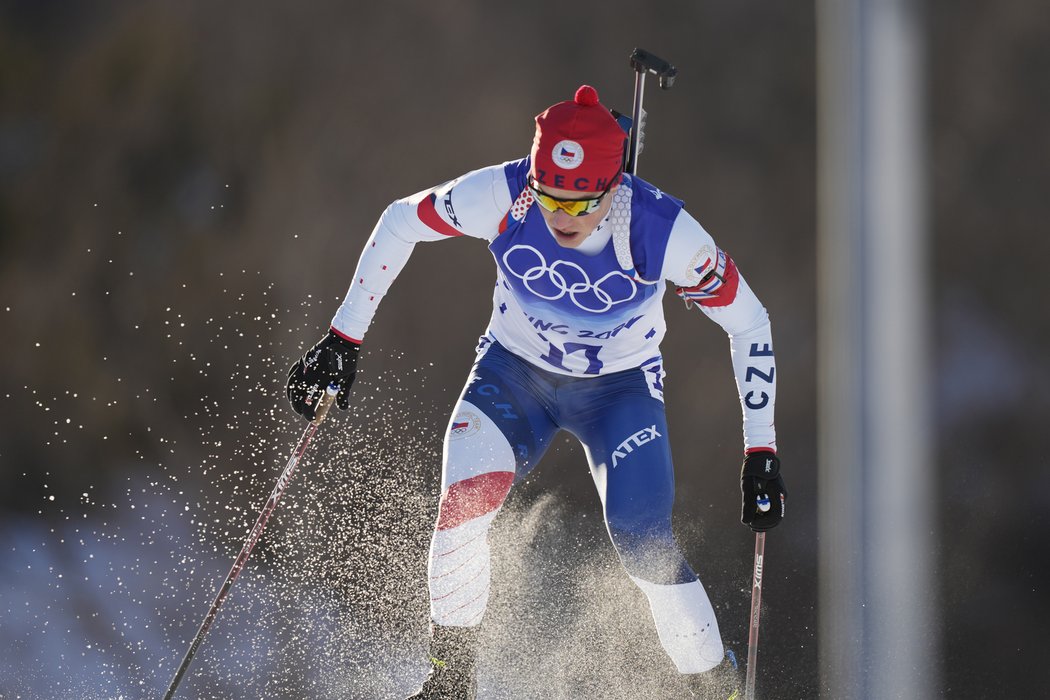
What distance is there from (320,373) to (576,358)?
2.66ft

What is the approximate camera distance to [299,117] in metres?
6.17

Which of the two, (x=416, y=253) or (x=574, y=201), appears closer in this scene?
(x=574, y=201)

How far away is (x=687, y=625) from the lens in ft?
11.5

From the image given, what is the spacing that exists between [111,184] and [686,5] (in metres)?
3.11

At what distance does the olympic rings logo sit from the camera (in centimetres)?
346

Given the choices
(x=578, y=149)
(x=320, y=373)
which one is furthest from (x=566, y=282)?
(x=320, y=373)

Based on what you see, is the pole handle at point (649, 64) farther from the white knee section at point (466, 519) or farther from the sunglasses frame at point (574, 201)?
the white knee section at point (466, 519)

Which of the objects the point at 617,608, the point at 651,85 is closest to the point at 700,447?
the point at 617,608

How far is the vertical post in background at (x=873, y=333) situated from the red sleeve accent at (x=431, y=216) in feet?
9.29

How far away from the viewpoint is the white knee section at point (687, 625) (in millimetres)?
3469

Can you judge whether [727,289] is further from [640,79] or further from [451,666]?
[451,666]

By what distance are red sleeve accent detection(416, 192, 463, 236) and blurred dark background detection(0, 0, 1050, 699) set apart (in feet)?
7.32

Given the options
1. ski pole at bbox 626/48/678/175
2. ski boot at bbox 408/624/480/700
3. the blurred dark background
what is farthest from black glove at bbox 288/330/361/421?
the blurred dark background

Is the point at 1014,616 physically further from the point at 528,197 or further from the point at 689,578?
the point at 528,197
